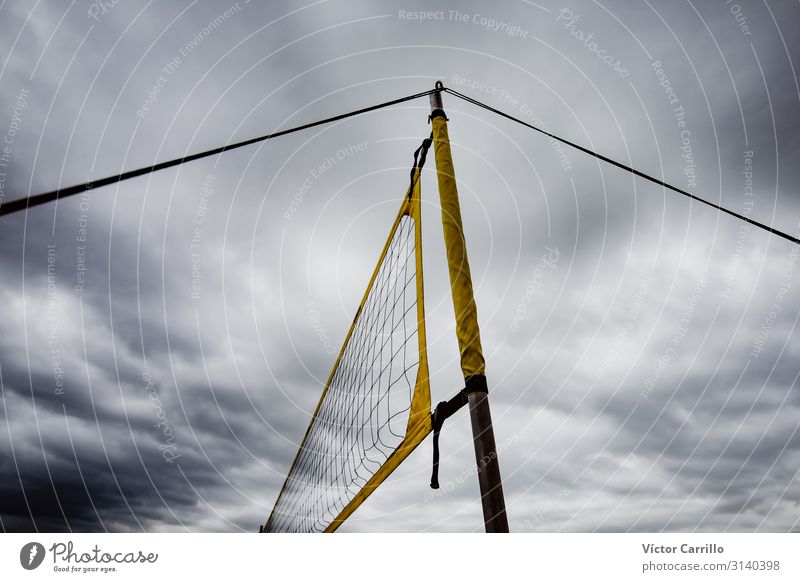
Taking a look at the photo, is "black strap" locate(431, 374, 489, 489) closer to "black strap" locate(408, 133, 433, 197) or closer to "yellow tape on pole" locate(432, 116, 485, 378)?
"yellow tape on pole" locate(432, 116, 485, 378)

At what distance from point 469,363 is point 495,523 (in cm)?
60

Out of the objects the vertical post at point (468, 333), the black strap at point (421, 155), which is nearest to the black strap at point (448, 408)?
the vertical post at point (468, 333)

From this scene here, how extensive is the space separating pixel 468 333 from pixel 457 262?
362 mm

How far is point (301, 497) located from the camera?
4832 millimetres

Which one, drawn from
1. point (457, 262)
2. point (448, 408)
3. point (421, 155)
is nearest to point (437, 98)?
point (421, 155)

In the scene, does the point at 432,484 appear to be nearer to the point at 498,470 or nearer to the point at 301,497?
the point at 498,470

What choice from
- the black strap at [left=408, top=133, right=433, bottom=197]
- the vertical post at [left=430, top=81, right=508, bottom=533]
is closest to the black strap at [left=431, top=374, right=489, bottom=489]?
the vertical post at [left=430, top=81, right=508, bottom=533]

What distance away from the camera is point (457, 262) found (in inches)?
72.7

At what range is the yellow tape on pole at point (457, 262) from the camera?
1666mm

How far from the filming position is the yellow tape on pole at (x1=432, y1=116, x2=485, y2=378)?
1.67 metres

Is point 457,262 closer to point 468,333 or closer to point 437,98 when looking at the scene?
point 468,333

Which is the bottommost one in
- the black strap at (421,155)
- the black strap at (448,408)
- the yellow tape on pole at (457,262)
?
the black strap at (448,408)

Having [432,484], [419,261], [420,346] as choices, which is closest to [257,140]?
[419,261]

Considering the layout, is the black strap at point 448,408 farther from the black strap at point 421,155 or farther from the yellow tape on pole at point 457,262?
the black strap at point 421,155
